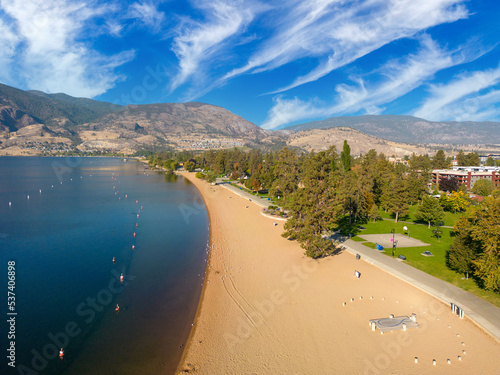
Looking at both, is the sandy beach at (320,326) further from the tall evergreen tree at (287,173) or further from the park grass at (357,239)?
the tall evergreen tree at (287,173)

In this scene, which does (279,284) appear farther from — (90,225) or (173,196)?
(173,196)

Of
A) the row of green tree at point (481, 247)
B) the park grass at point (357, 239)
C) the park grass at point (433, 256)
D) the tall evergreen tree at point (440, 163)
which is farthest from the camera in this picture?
the tall evergreen tree at point (440, 163)

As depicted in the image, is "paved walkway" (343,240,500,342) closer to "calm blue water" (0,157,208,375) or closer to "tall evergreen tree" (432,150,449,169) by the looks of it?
"calm blue water" (0,157,208,375)

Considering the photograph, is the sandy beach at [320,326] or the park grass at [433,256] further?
the park grass at [433,256]

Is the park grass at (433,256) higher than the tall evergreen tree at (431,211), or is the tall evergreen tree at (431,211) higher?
the tall evergreen tree at (431,211)

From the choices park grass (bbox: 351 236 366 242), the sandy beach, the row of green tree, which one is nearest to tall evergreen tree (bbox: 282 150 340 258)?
the sandy beach

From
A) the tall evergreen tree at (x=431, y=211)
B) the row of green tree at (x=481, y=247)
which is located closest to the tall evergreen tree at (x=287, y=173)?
the tall evergreen tree at (x=431, y=211)

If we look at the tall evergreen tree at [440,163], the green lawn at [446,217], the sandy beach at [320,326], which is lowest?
the sandy beach at [320,326]

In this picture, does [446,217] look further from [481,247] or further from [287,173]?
[481,247]

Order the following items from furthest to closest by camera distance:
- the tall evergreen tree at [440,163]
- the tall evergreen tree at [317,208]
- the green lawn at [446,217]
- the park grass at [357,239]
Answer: the tall evergreen tree at [440,163], the green lawn at [446,217], the park grass at [357,239], the tall evergreen tree at [317,208]
